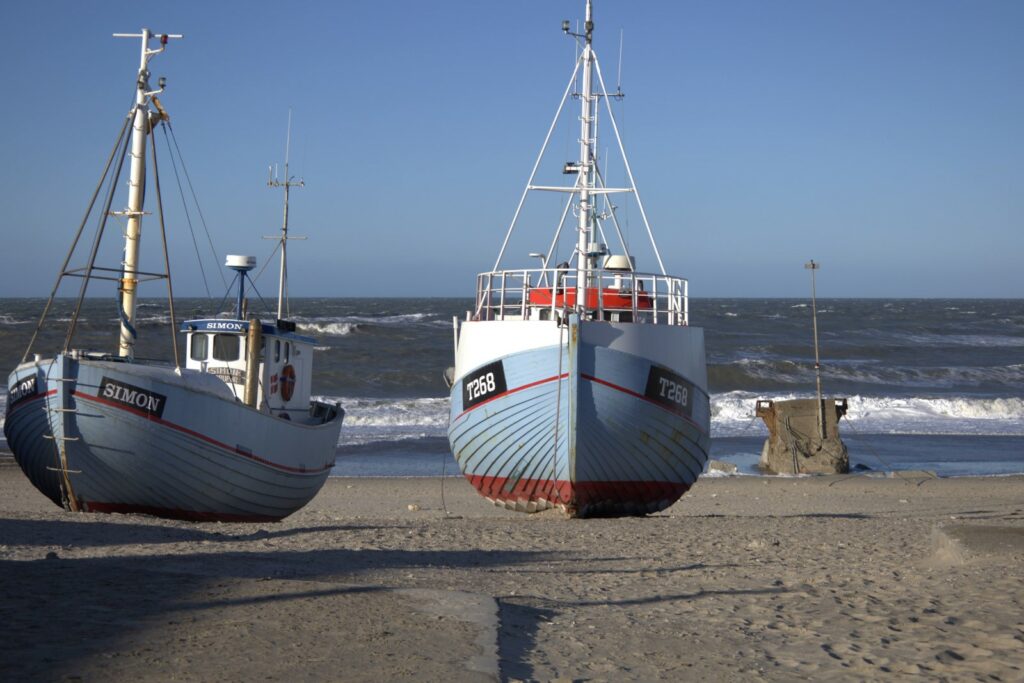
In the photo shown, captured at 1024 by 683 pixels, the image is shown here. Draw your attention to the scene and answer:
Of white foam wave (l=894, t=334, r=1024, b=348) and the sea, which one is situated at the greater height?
white foam wave (l=894, t=334, r=1024, b=348)

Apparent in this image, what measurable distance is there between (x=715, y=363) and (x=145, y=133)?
39.7 m

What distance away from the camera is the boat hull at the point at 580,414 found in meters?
13.3

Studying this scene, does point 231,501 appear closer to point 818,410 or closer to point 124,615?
point 124,615

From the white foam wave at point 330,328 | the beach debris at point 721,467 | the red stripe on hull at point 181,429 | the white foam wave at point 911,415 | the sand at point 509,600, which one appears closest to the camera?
the sand at point 509,600

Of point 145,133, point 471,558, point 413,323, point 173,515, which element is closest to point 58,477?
point 173,515

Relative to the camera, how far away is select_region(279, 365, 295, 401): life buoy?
1598 centimetres

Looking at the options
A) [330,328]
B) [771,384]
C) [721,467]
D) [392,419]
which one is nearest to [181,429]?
[721,467]

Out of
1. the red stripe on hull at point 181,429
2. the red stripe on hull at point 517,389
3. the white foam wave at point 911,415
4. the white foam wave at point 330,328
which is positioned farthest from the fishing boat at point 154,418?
the white foam wave at point 330,328

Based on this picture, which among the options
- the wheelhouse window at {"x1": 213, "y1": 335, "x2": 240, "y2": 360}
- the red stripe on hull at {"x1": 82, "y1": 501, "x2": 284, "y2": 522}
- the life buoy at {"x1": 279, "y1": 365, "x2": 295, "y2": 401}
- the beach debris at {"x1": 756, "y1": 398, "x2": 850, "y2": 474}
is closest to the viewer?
the red stripe on hull at {"x1": 82, "y1": 501, "x2": 284, "y2": 522}

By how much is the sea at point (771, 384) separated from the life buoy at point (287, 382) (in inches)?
314

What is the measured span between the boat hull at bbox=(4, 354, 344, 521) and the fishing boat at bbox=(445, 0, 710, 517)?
2.86 metres

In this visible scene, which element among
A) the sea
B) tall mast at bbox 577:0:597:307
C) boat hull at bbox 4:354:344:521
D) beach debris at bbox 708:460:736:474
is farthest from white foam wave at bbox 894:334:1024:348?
boat hull at bbox 4:354:344:521

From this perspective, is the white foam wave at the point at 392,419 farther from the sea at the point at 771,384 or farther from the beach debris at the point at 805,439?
the beach debris at the point at 805,439

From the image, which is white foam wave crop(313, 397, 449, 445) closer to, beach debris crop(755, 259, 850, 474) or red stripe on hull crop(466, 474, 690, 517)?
beach debris crop(755, 259, 850, 474)
